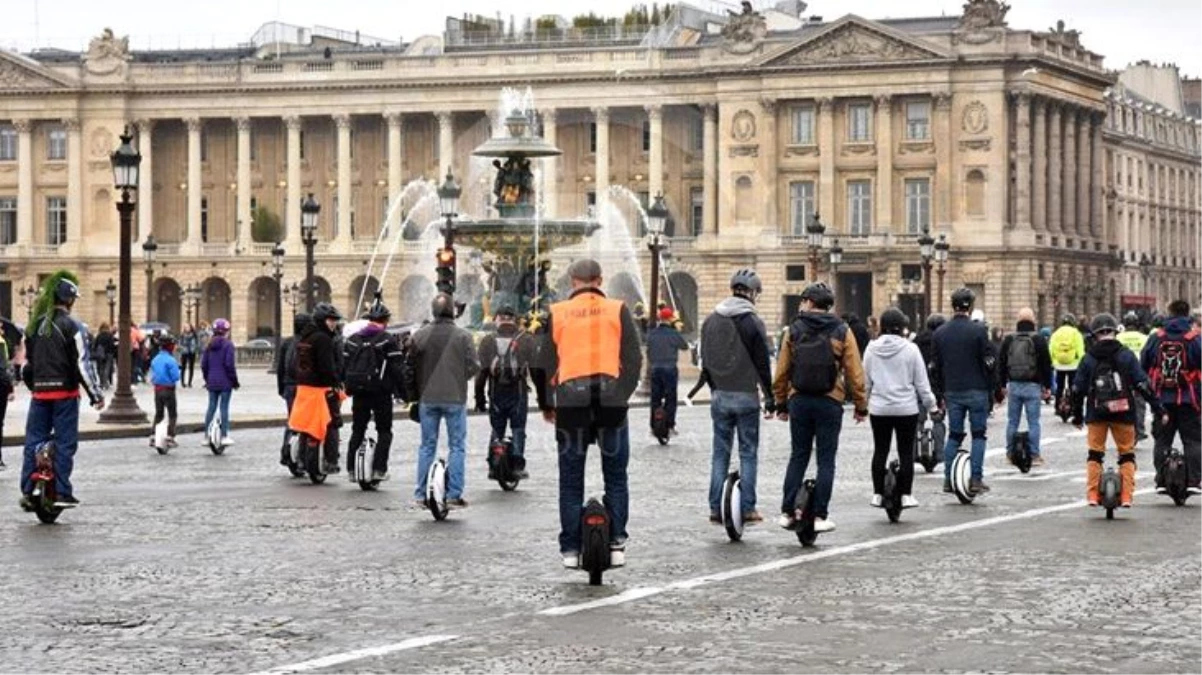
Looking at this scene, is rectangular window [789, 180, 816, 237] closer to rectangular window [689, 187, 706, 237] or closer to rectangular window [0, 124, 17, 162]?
rectangular window [689, 187, 706, 237]

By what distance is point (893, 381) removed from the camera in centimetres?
2202

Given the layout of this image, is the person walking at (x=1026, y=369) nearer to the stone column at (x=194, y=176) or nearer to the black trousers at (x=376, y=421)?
the black trousers at (x=376, y=421)

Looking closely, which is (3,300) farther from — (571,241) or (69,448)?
(69,448)

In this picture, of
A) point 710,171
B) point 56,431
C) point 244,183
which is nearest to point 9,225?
point 244,183

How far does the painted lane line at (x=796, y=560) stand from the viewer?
16156 millimetres

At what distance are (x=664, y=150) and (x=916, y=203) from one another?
1324 centimetres

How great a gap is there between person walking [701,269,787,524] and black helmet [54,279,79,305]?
5.52m

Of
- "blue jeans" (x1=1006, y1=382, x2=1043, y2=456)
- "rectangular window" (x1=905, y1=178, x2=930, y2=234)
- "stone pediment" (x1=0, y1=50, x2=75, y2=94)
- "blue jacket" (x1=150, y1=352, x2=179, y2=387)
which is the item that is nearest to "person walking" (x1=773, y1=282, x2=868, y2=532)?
"blue jeans" (x1=1006, y1=382, x2=1043, y2=456)

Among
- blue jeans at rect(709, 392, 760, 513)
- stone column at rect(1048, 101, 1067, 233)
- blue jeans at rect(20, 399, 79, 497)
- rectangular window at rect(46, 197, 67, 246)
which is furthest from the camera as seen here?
rectangular window at rect(46, 197, 67, 246)

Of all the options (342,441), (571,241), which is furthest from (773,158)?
(342,441)

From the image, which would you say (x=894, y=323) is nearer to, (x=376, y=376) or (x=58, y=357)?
(x=376, y=376)

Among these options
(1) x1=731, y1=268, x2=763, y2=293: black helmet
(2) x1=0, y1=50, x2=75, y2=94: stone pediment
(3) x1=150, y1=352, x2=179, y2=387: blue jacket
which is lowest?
(3) x1=150, y1=352, x2=179, y2=387: blue jacket

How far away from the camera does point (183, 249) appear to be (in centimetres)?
13125

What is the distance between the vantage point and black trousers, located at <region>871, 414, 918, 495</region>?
72.5 feet
